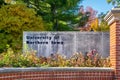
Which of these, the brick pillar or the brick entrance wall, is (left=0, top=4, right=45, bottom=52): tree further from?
the brick pillar

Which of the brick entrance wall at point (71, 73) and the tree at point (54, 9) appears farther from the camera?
the tree at point (54, 9)

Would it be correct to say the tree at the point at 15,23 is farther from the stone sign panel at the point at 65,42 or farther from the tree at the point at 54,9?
the stone sign panel at the point at 65,42

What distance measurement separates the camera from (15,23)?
33562 mm

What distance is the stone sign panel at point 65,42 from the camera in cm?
2745

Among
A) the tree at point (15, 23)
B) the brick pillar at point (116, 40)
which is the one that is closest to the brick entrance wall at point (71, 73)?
the brick pillar at point (116, 40)

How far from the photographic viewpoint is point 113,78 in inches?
546

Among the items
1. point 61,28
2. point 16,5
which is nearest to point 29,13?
point 16,5

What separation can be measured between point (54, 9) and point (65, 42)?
13.0 m

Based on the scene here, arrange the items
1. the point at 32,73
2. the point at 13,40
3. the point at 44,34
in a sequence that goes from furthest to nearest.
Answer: the point at 13,40 < the point at 44,34 < the point at 32,73

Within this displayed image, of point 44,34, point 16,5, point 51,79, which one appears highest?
point 16,5

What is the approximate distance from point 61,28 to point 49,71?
2724cm

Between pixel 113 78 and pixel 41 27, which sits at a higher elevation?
pixel 41 27

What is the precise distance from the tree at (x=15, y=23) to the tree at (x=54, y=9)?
4.26m

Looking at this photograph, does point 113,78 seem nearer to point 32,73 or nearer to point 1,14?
point 32,73
